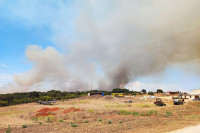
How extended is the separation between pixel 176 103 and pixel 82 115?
3976 cm

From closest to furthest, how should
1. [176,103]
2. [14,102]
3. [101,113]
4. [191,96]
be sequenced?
1. [101,113]
2. [176,103]
3. [14,102]
4. [191,96]

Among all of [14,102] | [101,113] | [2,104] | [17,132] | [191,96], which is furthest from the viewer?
[191,96]

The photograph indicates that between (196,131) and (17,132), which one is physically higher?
(196,131)

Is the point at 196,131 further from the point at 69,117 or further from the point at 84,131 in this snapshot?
the point at 69,117

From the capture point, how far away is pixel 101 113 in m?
38.6

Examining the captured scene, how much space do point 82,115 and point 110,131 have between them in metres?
16.4

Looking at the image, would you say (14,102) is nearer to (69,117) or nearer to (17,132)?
(69,117)

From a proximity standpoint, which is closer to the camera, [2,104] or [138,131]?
[138,131]

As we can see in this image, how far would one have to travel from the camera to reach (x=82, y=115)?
34.5 metres

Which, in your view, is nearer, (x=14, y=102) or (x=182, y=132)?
(x=182, y=132)

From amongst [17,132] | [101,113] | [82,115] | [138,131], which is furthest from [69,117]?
[138,131]

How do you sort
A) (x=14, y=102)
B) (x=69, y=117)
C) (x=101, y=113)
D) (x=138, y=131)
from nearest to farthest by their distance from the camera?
(x=138, y=131) < (x=69, y=117) < (x=101, y=113) < (x=14, y=102)

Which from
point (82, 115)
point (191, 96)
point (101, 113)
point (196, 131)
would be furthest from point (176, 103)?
point (191, 96)

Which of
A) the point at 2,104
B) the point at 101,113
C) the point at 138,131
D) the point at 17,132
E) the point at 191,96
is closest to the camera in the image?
the point at 138,131
